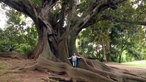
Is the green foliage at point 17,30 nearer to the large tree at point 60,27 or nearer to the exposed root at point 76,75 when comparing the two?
the large tree at point 60,27

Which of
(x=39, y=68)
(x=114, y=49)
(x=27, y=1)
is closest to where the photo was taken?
(x=39, y=68)

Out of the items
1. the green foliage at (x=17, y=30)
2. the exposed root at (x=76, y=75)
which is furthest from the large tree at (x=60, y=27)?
the green foliage at (x=17, y=30)

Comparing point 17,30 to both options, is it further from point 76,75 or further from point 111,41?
point 111,41

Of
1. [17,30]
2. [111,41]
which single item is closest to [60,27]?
[17,30]

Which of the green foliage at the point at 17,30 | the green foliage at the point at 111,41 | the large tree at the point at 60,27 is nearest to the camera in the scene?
the large tree at the point at 60,27

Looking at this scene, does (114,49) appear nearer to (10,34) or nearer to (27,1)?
(10,34)

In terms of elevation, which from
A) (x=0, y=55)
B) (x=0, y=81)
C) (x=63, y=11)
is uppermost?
(x=63, y=11)

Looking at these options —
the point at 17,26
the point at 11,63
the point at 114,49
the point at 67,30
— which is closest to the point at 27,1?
the point at 67,30

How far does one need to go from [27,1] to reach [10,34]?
933 cm

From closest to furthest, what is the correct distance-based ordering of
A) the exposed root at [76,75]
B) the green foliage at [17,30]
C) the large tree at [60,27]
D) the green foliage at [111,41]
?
the exposed root at [76,75]
the large tree at [60,27]
the green foliage at [17,30]
the green foliage at [111,41]

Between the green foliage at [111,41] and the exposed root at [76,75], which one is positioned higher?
the green foliage at [111,41]

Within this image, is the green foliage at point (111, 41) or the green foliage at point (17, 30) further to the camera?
the green foliage at point (111, 41)

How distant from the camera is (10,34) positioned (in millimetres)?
25547

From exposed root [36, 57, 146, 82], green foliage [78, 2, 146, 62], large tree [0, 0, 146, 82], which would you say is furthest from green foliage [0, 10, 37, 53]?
exposed root [36, 57, 146, 82]
